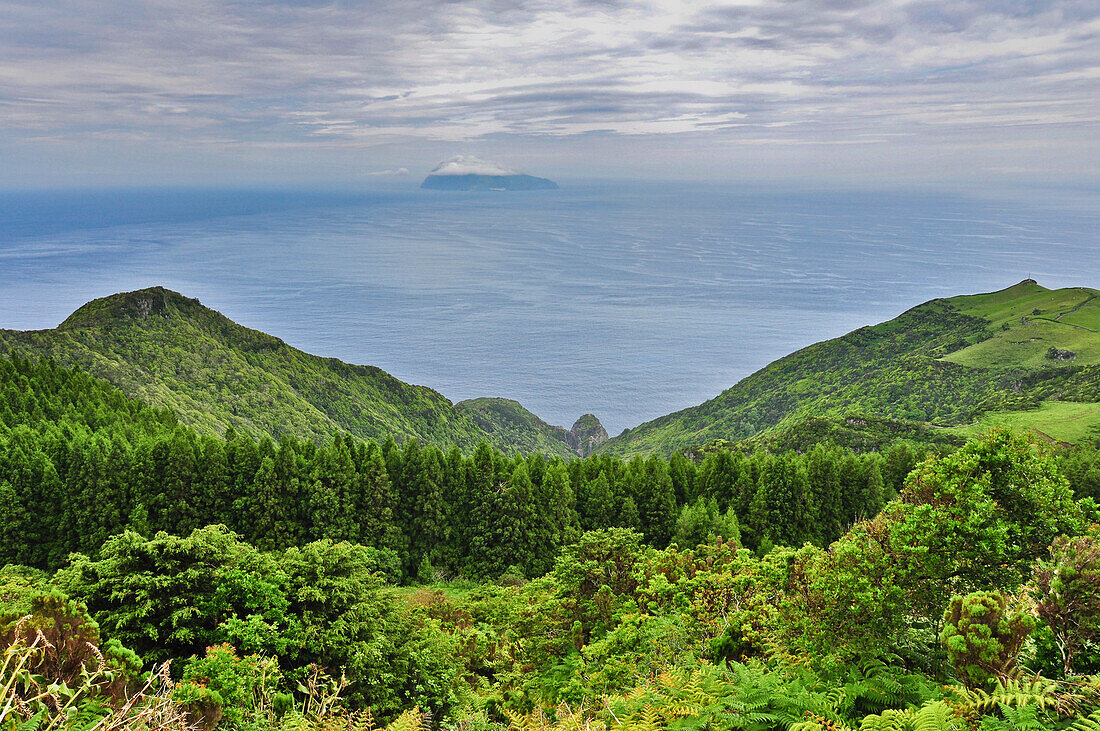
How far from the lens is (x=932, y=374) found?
5659 inches

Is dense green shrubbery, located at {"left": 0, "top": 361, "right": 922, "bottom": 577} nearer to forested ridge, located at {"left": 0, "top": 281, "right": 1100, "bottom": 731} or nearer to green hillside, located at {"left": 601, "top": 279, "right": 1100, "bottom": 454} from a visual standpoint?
forested ridge, located at {"left": 0, "top": 281, "right": 1100, "bottom": 731}

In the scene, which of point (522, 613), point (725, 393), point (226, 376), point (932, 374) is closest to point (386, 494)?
point (522, 613)

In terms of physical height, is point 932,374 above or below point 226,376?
below

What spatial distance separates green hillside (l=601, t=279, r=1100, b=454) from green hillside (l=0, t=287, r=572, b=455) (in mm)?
54035

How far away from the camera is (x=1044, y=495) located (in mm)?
11305

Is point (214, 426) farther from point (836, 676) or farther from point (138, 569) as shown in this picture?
point (836, 676)

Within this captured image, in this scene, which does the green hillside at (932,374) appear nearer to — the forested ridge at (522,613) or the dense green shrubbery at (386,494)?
the dense green shrubbery at (386,494)

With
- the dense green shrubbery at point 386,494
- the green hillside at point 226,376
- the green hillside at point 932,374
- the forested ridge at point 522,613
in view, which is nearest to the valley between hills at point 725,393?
the green hillside at point 226,376

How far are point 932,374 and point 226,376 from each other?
14885 cm

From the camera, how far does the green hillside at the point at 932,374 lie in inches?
4729

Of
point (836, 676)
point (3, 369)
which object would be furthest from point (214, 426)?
point (836, 676)

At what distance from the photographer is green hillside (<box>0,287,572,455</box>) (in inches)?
3777

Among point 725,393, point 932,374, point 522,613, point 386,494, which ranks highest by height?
point 932,374

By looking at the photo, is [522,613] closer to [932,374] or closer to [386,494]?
[386,494]
